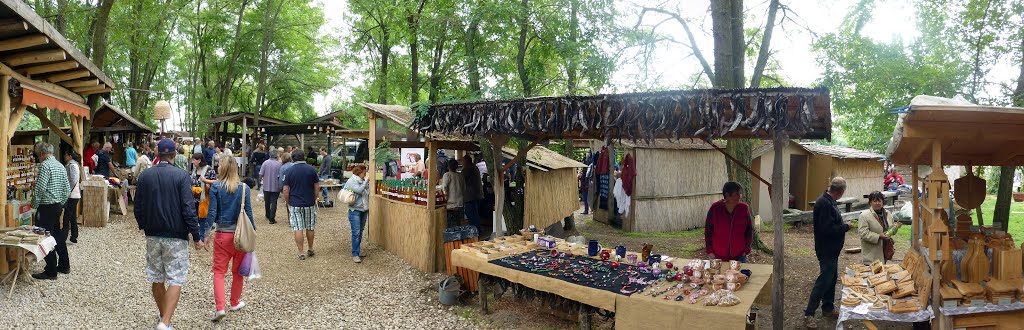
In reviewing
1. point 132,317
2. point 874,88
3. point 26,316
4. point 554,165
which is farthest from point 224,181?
point 874,88

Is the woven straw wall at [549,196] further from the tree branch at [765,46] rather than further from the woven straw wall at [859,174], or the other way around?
the woven straw wall at [859,174]

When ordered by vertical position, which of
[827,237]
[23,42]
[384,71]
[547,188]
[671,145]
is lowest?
[827,237]

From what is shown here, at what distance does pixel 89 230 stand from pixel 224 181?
266 inches

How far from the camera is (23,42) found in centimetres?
625

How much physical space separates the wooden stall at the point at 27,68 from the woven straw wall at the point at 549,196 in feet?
21.4

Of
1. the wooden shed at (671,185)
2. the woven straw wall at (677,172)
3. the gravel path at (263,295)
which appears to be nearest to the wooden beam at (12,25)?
the gravel path at (263,295)

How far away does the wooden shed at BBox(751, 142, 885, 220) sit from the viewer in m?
14.9

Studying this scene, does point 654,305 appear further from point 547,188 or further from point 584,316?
point 547,188

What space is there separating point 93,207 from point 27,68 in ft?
15.3

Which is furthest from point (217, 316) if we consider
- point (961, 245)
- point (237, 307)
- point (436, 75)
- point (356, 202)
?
point (436, 75)

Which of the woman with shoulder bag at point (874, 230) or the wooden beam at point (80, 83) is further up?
the wooden beam at point (80, 83)

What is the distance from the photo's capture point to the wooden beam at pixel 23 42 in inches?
244

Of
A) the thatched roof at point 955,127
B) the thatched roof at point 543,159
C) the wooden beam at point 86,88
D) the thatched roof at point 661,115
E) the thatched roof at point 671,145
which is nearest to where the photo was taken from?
the thatched roof at point 955,127

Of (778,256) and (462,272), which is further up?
(778,256)
